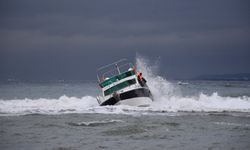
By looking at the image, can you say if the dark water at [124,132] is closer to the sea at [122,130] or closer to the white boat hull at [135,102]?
the sea at [122,130]

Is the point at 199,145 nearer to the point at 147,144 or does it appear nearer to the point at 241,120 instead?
the point at 147,144

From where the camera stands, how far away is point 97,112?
29.0 m

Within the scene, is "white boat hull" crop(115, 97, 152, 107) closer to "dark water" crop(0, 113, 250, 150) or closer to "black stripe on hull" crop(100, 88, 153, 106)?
"black stripe on hull" crop(100, 88, 153, 106)

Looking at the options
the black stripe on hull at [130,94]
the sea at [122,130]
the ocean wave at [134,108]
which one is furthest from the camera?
the black stripe on hull at [130,94]

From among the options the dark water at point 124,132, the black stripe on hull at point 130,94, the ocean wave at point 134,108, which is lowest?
the dark water at point 124,132

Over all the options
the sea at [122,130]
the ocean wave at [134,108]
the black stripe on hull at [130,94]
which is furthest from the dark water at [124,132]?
the black stripe on hull at [130,94]

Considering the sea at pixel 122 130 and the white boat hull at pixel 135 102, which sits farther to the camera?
the white boat hull at pixel 135 102

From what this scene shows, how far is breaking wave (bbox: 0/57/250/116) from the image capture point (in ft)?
98.4

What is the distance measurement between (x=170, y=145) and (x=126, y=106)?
49.8ft

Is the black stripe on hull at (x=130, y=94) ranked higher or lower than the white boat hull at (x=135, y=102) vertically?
higher

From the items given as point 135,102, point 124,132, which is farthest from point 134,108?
point 124,132

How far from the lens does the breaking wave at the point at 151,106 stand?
29987 millimetres

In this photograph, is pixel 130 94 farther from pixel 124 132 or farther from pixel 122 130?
pixel 124 132

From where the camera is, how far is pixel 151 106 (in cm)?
3272
